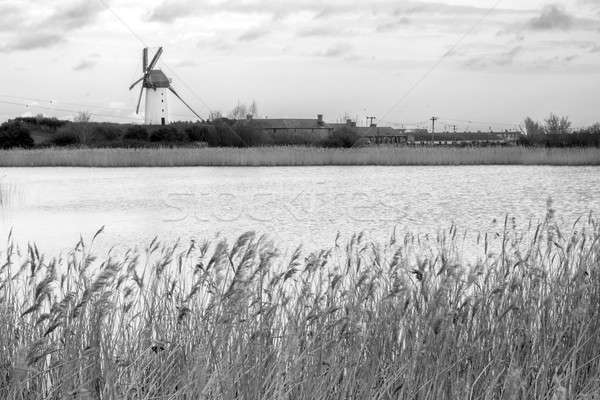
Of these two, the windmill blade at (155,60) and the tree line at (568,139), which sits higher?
the windmill blade at (155,60)

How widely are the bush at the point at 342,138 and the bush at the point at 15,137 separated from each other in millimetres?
16833

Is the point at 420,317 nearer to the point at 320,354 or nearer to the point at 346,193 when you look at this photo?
the point at 320,354

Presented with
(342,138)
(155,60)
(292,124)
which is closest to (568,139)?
(342,138)

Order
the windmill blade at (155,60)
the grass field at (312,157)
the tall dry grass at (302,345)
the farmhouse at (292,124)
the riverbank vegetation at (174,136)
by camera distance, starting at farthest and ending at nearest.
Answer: the farmhouse at (292,124) < the windmill blade at (155,60) < the riverbank vegetation at (174,136) < the grass field at (312,157) < the tall dry grass at (302,345)

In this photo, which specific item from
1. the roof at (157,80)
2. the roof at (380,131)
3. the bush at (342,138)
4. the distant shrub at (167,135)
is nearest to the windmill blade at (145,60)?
the roof at (157,80)

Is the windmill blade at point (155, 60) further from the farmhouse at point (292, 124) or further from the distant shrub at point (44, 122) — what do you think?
the farmhouse at point (292, 124)

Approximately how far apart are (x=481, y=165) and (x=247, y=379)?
76.2ft

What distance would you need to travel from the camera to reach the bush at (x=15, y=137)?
39.4 m

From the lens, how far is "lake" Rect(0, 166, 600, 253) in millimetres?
10031

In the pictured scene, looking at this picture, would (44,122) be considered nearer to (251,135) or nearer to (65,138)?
(65,138)

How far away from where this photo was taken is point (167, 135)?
40375mm

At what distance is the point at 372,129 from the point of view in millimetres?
75250

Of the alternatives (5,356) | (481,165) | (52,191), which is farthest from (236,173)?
(5,356)

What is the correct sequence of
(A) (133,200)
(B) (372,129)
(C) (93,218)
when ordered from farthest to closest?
(B) (372,129), (A) (133,200), (C) (93,218)
